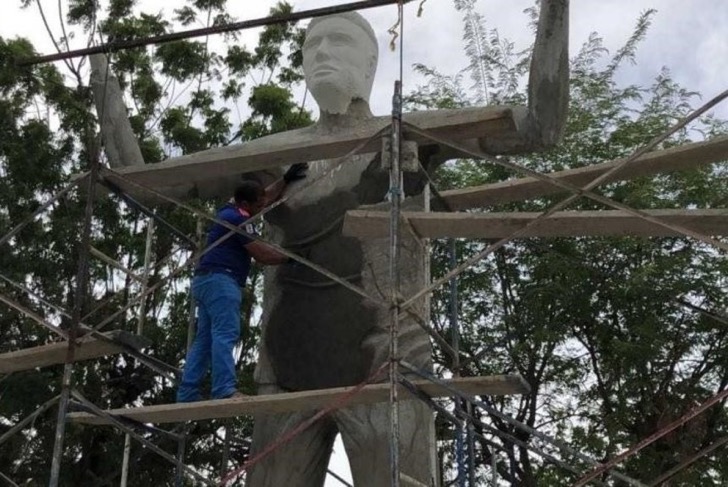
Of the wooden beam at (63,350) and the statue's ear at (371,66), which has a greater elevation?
the statue's ear at (371,66)

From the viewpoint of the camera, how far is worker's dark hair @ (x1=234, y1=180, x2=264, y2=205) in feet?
18.1

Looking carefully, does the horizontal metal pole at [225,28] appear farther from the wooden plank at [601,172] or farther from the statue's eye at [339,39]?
the wooden plank at [601,172]

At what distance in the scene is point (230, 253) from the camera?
5.58 m

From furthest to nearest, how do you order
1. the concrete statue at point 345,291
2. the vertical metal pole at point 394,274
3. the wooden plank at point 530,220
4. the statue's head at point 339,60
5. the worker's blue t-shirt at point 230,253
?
the statue's head at point 339,60, the worker's blue t-shirt at point 230,253, the concrete statue at point 345,291, the wooden plank at point 530,220, the vertical metal pole at point 394,274

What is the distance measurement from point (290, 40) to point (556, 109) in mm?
9868

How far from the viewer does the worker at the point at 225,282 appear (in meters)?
5.36

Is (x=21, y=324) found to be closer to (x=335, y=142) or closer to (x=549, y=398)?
(x=549, y=398)

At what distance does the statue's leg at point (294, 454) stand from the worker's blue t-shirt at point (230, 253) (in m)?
0.77

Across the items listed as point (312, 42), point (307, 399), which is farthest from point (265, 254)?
point (312, 42)

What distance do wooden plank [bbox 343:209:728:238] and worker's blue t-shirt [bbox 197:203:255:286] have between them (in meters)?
0.98

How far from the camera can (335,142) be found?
196 inches

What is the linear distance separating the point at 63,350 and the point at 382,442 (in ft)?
5.57

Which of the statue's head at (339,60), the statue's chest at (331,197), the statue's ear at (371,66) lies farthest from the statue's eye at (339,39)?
the statue's chest at (331,197)

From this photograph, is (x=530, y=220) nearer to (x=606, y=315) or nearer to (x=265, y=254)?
(x=265, y=254)
